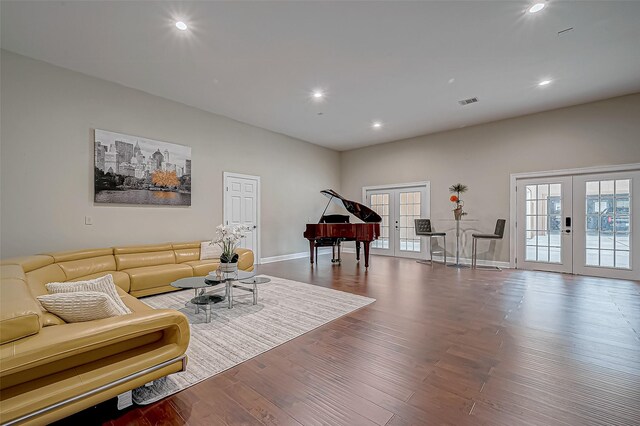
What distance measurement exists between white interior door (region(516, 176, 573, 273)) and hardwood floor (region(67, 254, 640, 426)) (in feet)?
6.64

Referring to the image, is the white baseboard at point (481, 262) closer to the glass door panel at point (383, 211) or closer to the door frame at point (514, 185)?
the door frame at point (514, 185)

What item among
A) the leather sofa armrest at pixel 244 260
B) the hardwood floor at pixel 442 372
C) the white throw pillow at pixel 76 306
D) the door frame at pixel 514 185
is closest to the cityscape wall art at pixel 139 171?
the leather sofa armrest at pixel 244 260

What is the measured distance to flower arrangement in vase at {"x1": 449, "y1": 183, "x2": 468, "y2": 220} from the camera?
6398 mm

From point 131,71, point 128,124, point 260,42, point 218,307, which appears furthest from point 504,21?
point 128,124

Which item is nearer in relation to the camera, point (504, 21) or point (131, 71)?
point (504, 21)

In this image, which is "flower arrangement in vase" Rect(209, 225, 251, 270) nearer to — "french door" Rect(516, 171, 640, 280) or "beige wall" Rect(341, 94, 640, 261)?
"beige wall" Rect(341, 94, 640, 261)

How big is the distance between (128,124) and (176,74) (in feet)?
4.28

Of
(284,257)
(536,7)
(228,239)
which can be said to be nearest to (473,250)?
(284,257)

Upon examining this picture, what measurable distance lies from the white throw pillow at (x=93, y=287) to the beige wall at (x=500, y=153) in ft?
22.6

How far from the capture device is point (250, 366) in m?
2.16

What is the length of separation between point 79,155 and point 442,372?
552 centimetres

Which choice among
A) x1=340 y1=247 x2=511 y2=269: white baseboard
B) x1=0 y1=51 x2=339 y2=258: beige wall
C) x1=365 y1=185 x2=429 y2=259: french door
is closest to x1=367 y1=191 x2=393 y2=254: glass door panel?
x1=365 y1=185 x2=429 y2=259: french door

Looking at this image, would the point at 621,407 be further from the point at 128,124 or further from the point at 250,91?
the point at 128,124

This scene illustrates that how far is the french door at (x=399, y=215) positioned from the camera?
754cm
